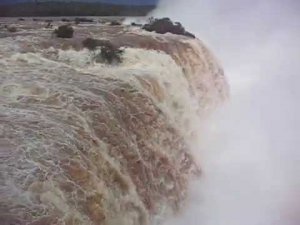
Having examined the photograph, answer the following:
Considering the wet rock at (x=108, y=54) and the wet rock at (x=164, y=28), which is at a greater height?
the wet rock at (x=164, y=28)

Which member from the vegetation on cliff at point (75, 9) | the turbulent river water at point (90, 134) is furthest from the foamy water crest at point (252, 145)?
the vegetation on cliff at point (75, 9)

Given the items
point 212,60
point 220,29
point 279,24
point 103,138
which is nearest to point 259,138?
point 212,60

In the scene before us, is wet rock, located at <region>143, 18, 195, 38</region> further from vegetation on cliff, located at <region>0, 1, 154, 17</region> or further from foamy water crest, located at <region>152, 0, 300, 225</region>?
vegetation on cliff, located at <region>0, 1, 154, 17</region>

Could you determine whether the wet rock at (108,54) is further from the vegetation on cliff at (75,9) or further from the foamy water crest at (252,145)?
the vegetation on cliff at (75,9)

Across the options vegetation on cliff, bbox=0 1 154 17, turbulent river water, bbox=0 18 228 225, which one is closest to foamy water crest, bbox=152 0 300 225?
turbulent river water, bbox=0 18 228 225

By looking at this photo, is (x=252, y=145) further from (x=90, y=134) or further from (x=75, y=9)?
→ (x=75, y=9)

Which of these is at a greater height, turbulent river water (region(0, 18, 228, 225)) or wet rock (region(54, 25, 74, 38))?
wet rock (region(54, 25, 74, 38))
